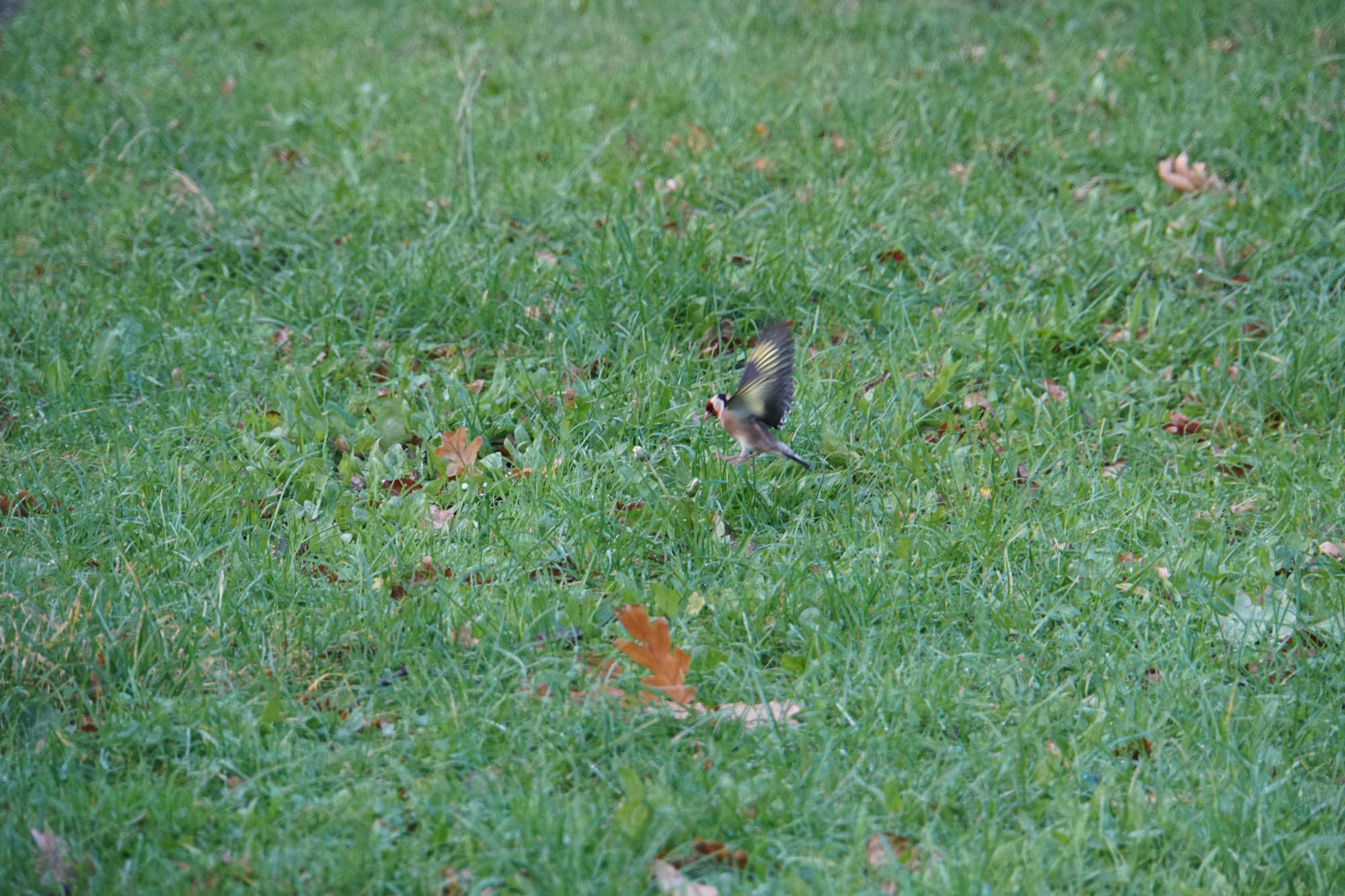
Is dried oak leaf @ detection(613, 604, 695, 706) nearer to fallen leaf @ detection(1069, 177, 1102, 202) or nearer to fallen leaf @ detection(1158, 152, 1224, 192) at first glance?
fallen leaf @ detection(1069, 177, 1102, 202)

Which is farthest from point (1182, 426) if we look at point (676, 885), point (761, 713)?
point (676, 885)

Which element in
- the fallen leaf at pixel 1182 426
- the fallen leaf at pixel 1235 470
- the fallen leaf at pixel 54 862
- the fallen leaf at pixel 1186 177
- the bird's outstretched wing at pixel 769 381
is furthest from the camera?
the fallen leaf at pixel 1186 177

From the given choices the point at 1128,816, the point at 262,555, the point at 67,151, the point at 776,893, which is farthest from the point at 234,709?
the point at 67,151

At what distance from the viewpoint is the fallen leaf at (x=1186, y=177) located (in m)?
4.90

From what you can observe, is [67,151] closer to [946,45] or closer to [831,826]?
[946,45]

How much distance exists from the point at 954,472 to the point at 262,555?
2087 millimetres

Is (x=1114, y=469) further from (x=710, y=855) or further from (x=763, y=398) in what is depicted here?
(x=710, y=855)

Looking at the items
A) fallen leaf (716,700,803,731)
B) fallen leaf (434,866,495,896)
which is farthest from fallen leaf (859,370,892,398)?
fallen leaf (434,866,495,896)

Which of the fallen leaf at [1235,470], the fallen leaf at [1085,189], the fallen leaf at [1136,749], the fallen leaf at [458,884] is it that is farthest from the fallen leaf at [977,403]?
the fallen leaf at [458,884]

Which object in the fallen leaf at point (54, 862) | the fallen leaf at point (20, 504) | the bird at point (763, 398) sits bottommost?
the fallen leaf at point (20, 504)

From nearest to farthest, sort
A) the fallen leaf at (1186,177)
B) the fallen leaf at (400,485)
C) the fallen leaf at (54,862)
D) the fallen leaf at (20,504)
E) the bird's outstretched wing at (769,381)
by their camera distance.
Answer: the fallen leaf at (54,862), the bird's outstretched wing at (769,381), the fallen leaf at (20,504), the fallen leaf at (400,485), the fallen leaf at (1186,177)

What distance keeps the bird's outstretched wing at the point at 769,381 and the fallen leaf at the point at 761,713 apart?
88cm

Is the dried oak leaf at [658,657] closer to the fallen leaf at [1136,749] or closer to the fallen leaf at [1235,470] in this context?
the fallen leaf at [1136,749]

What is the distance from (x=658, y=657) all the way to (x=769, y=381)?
0.91 metres
